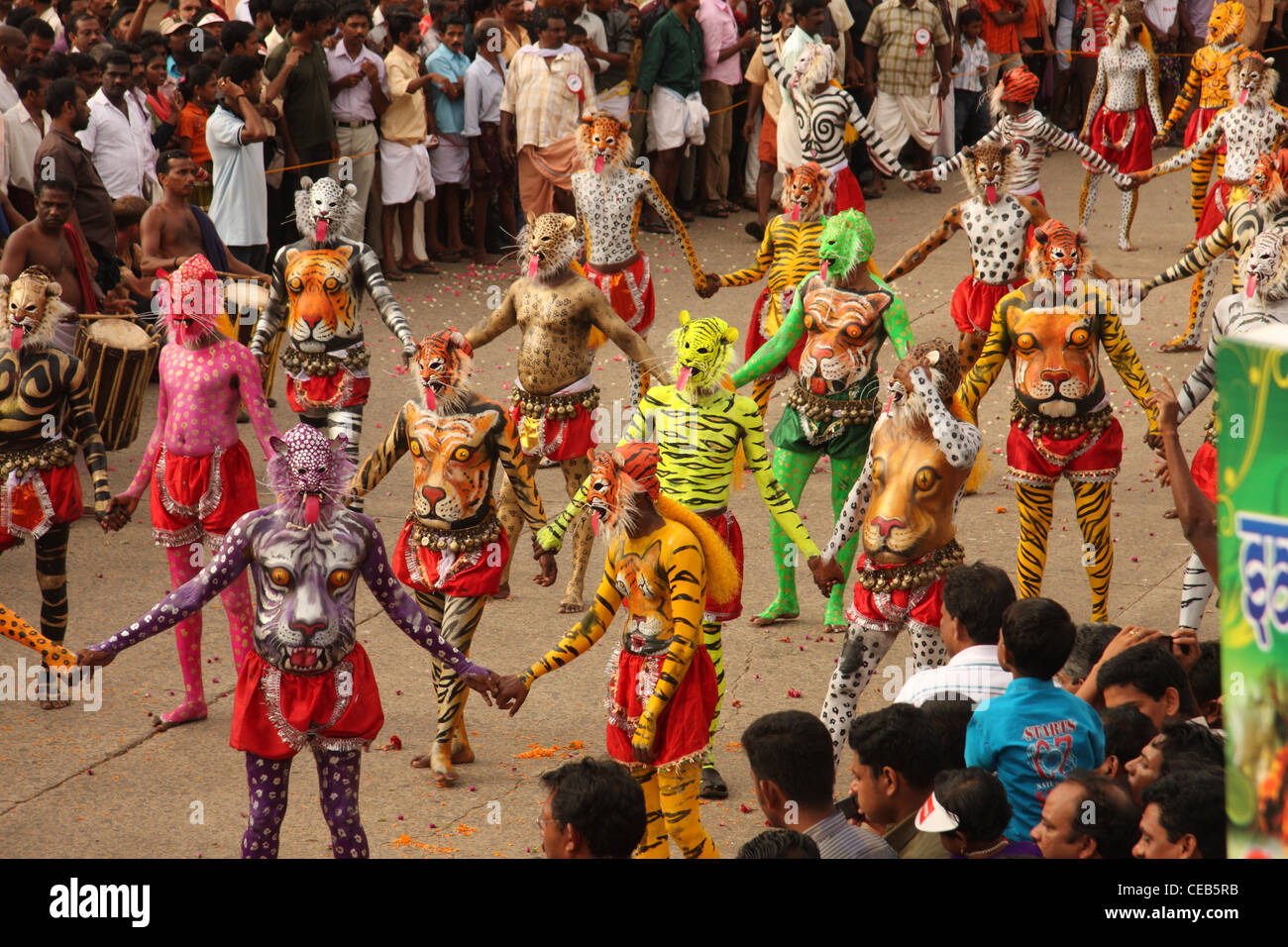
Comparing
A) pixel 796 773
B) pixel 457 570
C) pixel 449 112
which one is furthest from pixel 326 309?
pixel 449 112

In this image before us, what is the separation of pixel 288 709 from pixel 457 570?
135cm

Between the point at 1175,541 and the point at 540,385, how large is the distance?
3831 millimetres

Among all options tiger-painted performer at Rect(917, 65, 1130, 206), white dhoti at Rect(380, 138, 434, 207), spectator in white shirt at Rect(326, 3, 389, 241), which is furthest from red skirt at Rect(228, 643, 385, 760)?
white dhoti at Rect(380, 138, 434, 207)

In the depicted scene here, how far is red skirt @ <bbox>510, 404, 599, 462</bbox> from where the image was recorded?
318 inches

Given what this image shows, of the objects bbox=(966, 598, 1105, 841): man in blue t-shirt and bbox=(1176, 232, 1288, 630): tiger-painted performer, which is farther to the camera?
bbox=(1176, 232, 1288, 630): tiger-painted performer

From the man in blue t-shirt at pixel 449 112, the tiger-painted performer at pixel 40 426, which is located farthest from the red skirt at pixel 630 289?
the man in blue t-shirt at pixel 449 112

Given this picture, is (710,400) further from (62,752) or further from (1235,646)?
(1235,646)

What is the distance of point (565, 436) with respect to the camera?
8086 mm

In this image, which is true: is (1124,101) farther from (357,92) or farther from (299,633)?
(299,633)

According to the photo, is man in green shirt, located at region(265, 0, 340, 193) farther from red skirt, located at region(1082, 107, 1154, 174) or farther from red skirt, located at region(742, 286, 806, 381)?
red skirt, located at region(1082, 107, 1154, 174)

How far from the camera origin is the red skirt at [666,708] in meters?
5.18

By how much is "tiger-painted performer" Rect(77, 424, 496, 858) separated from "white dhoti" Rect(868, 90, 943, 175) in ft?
41.8

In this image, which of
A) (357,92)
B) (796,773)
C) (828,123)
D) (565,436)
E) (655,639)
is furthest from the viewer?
(357,92)

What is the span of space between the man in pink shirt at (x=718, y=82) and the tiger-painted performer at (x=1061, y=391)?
29.2ft
